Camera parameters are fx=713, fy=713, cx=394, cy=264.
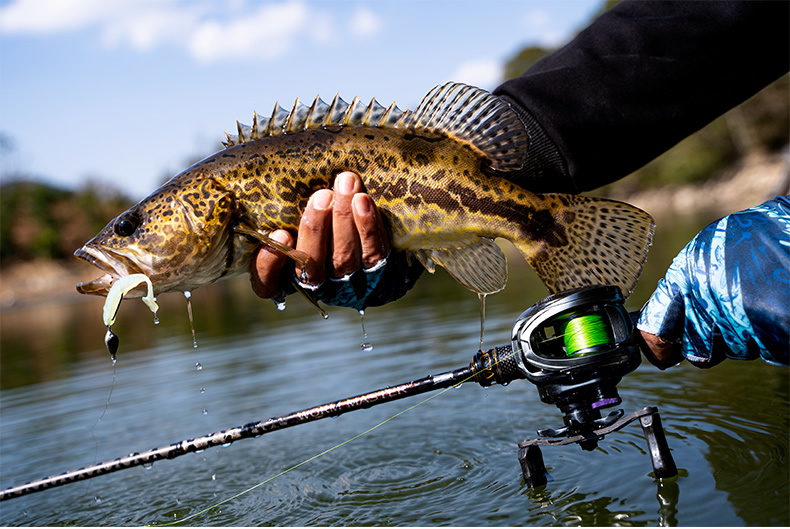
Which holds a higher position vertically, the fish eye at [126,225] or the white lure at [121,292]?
the fish eye at [126,225]

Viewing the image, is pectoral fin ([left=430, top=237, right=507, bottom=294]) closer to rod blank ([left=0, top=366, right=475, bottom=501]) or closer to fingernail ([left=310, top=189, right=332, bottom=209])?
rod blank ([left=0, top=366, right=475, bottom=501])

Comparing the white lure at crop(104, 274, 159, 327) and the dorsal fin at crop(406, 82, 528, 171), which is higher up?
the dorsal fin at crop(406, 82, 528, 171)

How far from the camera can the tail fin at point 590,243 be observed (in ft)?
10.6

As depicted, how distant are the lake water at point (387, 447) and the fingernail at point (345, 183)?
181cm

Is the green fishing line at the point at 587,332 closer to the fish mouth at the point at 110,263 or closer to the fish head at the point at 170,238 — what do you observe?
the fish head at the point at 170,238

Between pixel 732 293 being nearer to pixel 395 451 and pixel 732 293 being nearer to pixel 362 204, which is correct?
pixel 362 204

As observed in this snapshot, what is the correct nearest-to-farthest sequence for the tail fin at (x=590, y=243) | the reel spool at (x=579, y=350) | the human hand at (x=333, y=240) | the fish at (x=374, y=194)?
1. the reel spool at (x=579, y=350)
2. the tail fin at (x=590, y=243)
3. the fish at (x=374, y=194)
4. the human hand at (x=333, y=240)

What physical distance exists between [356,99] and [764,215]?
74.0 inches

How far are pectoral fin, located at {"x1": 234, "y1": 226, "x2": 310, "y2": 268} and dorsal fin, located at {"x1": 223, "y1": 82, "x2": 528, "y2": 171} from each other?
60cm

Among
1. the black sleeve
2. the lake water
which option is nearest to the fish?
the black sleeve

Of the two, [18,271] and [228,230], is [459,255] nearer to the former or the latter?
[228,230]

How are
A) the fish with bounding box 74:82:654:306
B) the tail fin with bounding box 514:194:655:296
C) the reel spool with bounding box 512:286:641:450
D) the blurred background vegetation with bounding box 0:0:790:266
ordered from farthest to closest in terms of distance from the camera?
the blurred background vegetation with bounding box 0:0:790:266 < the fish with bounding box 74:82:654:306 < the tail fin with bounding box 514:194:655:296 < the reel spool with bounding box 512:286:641:450

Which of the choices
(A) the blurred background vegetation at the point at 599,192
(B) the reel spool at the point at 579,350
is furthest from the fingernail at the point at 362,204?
A: (A) the blurred background vegetation at the point at 599,192

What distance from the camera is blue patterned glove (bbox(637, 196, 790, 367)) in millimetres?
2586
